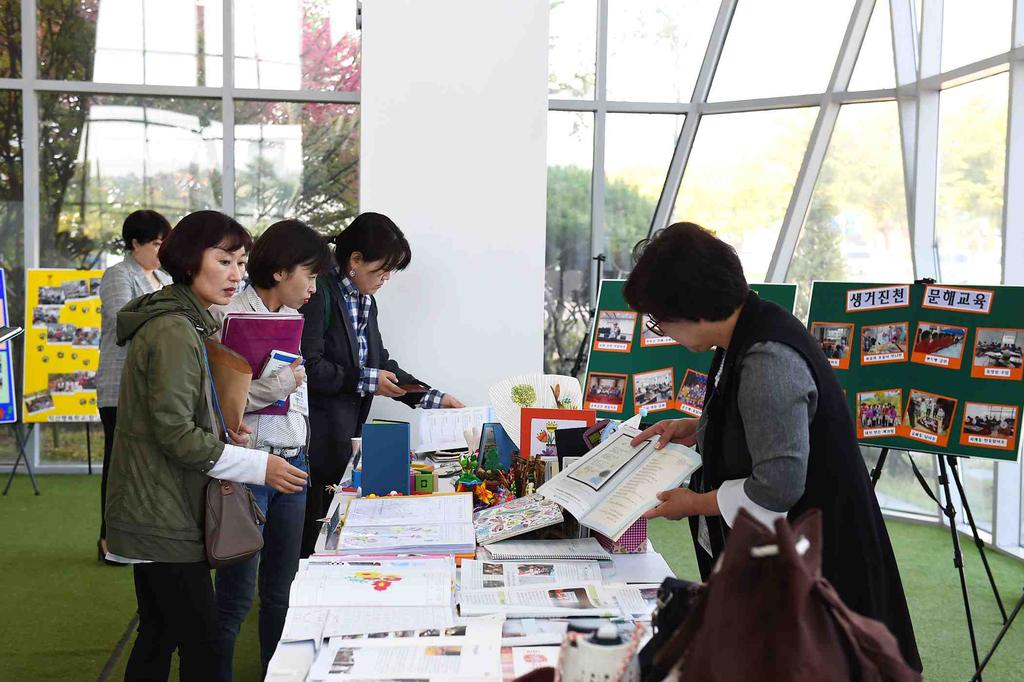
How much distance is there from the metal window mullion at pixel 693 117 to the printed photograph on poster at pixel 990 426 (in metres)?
3.41

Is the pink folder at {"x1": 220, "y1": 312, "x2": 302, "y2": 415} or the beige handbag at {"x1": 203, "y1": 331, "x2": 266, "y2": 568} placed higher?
the pink folder at {"x1": 220, "y1": 312, "x2": 302, "y2": 415}

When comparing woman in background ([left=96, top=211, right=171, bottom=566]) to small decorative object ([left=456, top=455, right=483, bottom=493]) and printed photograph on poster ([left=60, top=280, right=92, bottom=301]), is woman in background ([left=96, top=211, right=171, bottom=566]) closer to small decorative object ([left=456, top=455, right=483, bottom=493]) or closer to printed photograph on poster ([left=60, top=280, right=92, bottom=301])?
small decorative object ([left=456, top=455, right=483, bottom=493])

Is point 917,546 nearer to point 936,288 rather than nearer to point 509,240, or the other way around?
point 936,288

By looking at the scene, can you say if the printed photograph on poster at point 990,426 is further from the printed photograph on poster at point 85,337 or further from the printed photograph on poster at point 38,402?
the printed photograph on poster at point 38,402

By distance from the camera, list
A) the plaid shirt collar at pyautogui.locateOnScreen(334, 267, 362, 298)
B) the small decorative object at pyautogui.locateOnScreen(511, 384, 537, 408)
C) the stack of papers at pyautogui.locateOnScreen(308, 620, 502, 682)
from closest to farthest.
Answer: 1. the stack of papers at pyautogui.locateOnScreen(308, 620, 502, 682)
2. the small decorative object at pyautogui.locateOnScreen(511, 384, 537, 408)
3. the plaid shirt collar at pyautogui.locateOnScreen(334, 267, 362, 298)

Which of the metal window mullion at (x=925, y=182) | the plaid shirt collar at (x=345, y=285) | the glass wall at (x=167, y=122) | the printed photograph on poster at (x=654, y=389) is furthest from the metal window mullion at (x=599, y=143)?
the plaid shirt collar at (x=345, y=285)

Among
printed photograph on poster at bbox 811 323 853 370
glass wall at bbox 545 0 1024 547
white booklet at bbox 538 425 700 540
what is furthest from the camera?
glass wall at bbox 545 0 1024 547

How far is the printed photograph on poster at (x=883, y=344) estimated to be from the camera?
12.0 ft

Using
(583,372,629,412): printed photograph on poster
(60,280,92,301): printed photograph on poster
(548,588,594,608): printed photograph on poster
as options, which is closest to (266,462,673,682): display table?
(548,588,594,608): printed photograph on poster

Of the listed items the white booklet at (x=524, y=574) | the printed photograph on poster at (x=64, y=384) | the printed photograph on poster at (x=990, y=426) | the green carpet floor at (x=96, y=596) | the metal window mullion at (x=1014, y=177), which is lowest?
the green carpet floor at (x=96, y=596)

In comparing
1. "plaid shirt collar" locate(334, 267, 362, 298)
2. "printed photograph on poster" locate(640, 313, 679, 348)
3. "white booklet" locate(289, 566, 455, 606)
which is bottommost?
"white booklet" locate(289, 566, 455, 606)

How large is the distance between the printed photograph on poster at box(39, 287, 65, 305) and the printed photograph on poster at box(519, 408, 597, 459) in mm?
4927

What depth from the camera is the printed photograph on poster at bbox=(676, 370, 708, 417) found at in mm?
4234

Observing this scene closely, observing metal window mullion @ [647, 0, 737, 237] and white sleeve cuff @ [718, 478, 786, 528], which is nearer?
white sleeve cuff @ [718, 478, 786, 528]
